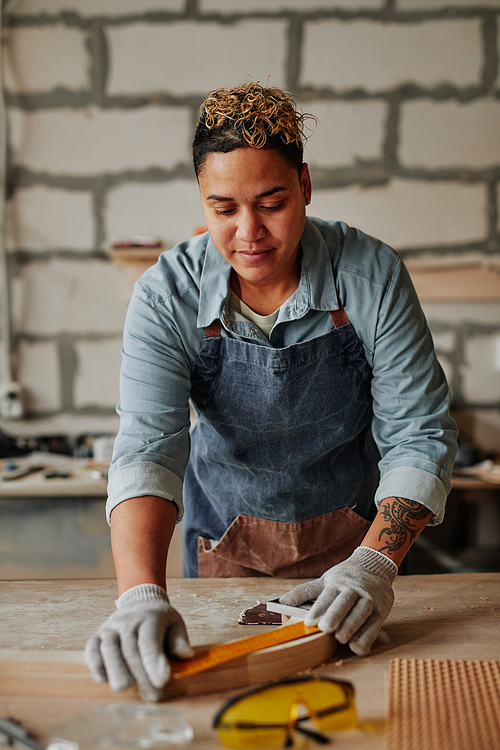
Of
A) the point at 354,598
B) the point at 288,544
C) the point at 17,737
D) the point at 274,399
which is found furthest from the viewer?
the point at 288,544

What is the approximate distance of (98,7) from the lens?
2.66 meters

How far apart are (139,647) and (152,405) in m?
0.47

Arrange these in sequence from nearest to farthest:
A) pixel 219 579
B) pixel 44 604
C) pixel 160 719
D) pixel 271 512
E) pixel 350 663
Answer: pixel 160 719 → pixel 350 663 → pixel 44 604 → pixel 219 579 → pixel 271 512

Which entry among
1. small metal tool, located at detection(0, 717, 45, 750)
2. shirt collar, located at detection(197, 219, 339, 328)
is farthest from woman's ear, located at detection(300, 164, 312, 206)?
small metal tool, located at detection(0, 717, 45, 750)

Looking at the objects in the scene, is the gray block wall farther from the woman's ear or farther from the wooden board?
the wooden board

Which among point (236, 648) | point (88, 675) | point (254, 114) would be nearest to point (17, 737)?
point (88, 675)

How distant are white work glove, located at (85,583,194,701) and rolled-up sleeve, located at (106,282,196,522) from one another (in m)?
0.25

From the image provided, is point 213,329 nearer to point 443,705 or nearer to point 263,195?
point 263,195

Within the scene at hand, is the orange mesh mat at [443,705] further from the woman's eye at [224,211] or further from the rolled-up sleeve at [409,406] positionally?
the woman's eye at [224,211]

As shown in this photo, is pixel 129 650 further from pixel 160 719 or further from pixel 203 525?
pixel 203 525

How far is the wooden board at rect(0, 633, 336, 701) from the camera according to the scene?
2.58 ft

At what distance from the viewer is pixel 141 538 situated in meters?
1.01

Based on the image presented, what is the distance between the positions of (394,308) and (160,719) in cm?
83

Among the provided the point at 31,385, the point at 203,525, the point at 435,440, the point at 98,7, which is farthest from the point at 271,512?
the point at 98,7
